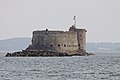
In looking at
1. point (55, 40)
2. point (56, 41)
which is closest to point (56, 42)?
point (56, 41)

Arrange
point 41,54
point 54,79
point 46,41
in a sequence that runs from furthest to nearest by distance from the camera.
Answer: point 46,41 < point 41,54 < point 54,79

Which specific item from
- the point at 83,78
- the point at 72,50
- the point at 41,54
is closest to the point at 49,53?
the point at 41,54

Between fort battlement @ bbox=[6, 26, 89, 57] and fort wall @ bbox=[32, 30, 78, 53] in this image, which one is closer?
fort battlement @ bbox=[6, 26, 89, 57]

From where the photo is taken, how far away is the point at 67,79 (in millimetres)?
39406

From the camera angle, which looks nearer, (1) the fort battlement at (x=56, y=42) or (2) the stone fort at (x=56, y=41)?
(1) the fort battlement at (x=56, y=42)

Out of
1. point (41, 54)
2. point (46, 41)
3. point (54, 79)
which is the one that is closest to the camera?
point (54, 79)

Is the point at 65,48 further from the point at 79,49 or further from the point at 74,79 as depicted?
the point at 74,79

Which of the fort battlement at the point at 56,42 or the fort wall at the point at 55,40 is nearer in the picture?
the fort battlement at the point at 56,42

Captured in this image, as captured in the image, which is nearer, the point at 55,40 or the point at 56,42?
the point at 55,40

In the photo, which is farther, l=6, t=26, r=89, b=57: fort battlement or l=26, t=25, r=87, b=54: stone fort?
l=26, t=25, r=87, b=54: stone fort

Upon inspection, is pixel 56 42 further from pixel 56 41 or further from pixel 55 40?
pixel 55 40

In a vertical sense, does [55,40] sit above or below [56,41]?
above

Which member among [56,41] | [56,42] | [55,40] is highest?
[55,40]

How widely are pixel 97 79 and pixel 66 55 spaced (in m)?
49.3
